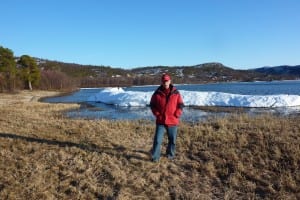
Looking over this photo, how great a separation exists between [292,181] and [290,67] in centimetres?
20109

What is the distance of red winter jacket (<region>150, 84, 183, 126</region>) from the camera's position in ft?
27.4

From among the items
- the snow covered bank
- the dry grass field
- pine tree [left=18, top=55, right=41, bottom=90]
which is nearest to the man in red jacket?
the dry grass field

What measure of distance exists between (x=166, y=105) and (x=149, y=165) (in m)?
1.62

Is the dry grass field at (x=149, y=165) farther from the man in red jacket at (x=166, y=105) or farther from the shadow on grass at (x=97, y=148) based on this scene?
the man in red jacket at (x=166, y=105)

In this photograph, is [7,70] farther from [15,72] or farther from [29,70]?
[29,70]

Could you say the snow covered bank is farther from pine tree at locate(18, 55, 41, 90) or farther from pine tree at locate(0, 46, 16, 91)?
pine tree at locate(18, 55, 41, 90)

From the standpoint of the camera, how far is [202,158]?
30.3 ft

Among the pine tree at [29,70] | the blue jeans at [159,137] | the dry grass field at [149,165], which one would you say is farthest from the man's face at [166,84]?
the pine tree at [29,70]

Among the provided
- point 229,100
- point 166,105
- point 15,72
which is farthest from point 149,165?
point 15,72

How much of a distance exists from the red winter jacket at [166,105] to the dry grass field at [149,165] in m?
1.20

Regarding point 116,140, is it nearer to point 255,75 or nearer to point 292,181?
point 292,181

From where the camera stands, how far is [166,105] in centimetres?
836

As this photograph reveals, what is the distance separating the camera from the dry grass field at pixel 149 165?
289 inches

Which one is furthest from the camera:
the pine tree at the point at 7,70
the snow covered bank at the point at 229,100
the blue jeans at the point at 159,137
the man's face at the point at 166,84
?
the pine tree at the point at 7,70
